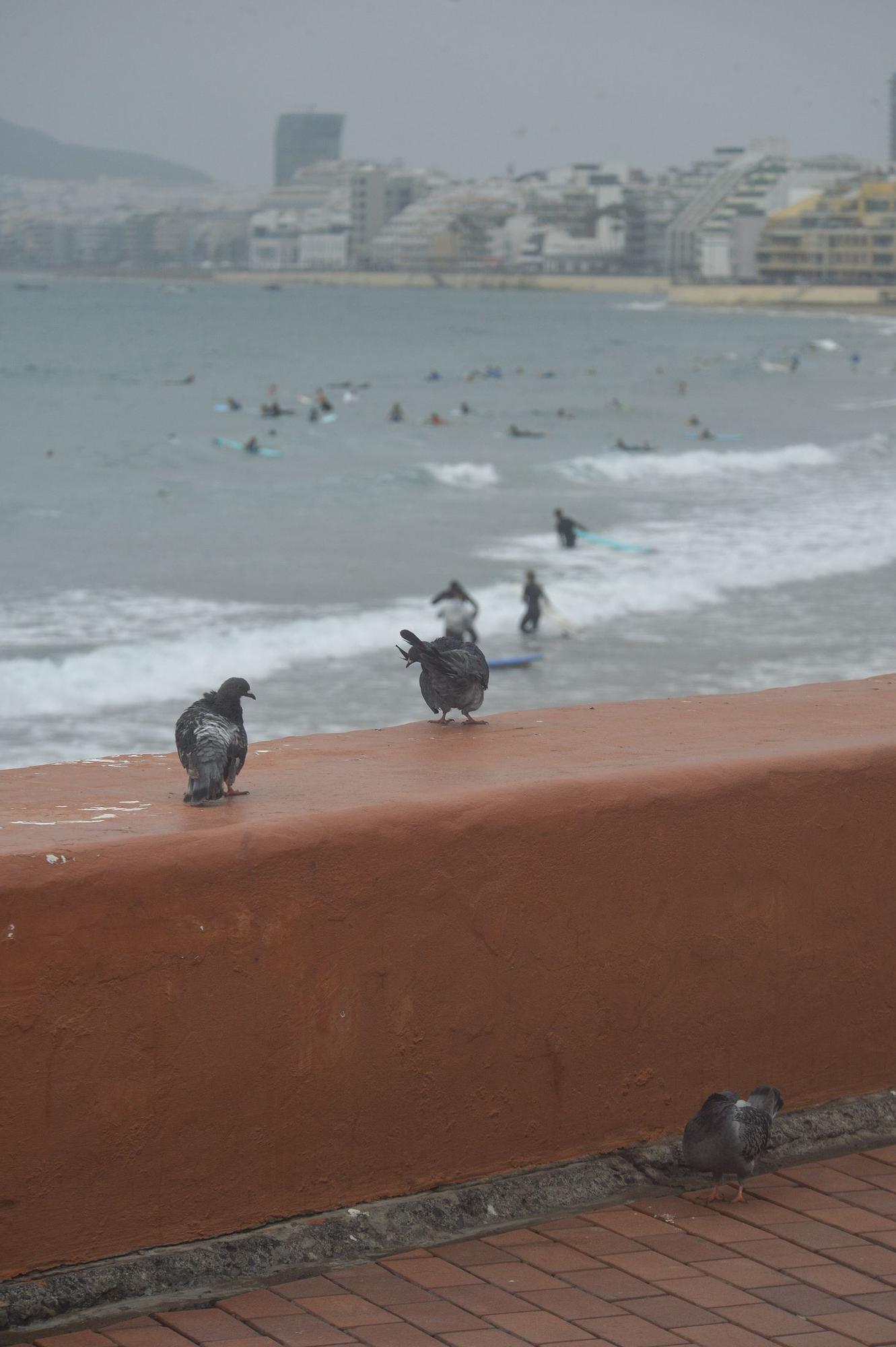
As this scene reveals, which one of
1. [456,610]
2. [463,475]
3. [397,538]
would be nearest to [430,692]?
[456,610]

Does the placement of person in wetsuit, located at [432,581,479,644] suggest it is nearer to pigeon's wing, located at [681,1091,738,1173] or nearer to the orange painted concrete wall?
the orange painted concrete wall

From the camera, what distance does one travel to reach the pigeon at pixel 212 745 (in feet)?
10.5

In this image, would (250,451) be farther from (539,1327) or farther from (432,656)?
(539,1327)

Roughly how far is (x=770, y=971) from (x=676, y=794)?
0.45 meters

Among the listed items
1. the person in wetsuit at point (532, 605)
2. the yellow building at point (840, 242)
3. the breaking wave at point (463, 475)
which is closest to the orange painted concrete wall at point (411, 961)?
the person in wetsuit at point (532, 605)

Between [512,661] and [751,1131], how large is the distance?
16.4m

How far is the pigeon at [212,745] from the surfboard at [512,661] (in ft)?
51.5

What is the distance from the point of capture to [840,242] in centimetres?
15200

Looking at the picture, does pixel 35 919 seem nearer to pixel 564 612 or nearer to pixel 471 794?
pixel 471 794

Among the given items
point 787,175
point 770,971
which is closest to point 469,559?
point 770,971

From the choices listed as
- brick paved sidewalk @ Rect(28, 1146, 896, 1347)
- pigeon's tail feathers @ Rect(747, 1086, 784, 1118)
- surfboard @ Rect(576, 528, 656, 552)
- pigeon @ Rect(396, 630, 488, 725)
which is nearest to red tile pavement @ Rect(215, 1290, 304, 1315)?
brick paved sidewalk @ Rect(28, 1146, 896, 1347)

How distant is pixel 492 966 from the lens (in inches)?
129

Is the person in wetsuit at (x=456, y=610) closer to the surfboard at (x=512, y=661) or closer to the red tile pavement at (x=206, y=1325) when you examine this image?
the surfboard at (x=512, y=661)

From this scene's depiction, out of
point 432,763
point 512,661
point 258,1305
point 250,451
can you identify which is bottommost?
point 512,661
